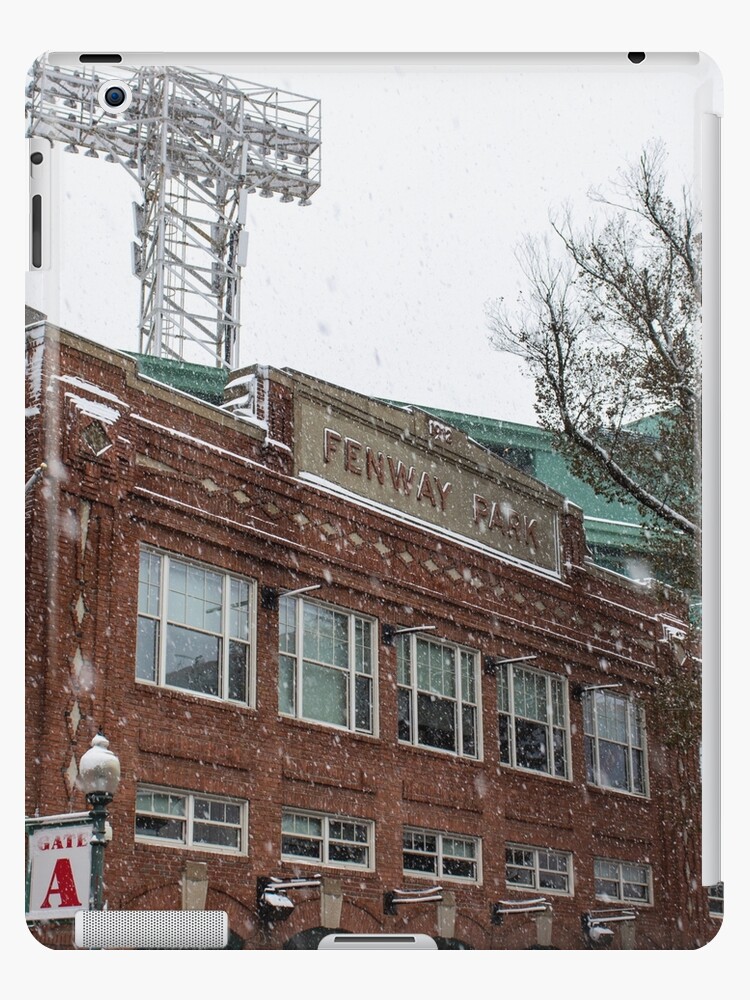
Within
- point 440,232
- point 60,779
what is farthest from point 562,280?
point 60,779

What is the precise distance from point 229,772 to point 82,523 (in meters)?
1.69

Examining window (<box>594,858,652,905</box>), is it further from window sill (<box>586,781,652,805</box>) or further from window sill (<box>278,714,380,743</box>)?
window sill (<box>278,714,380,743</box>)

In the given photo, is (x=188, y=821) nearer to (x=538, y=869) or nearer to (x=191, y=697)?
(x=191, y=697)

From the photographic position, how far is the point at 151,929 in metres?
10.3

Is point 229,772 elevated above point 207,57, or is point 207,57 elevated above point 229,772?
point 207,57

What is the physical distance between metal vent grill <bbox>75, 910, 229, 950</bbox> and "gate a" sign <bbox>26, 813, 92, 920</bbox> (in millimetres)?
109

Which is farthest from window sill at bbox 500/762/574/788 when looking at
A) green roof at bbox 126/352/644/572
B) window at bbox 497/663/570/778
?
green roof at bbox 126/352/644/572

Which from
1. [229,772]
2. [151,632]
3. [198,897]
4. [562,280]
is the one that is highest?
[562,280]

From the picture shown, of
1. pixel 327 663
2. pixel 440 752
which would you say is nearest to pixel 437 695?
pixel 440 752

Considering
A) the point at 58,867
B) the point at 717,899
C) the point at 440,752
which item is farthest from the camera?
the point at 440,752

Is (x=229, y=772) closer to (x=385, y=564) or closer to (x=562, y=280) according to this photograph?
(x=385, y=564)

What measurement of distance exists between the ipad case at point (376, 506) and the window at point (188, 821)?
0.9 inches

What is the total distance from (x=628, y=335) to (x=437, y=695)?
2485 millimetres

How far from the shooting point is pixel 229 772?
36.2 ft
